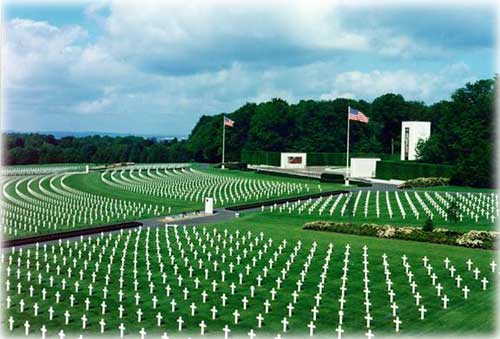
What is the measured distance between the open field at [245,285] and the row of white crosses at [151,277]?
0.05 meters

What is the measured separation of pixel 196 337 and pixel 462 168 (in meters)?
46.7

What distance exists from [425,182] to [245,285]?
39744 millimetres

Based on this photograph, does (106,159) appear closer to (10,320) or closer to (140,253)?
(140,253)

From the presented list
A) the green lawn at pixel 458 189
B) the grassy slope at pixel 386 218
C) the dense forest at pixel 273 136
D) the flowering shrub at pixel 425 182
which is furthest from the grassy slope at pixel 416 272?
the dense forest at pixel 273 136

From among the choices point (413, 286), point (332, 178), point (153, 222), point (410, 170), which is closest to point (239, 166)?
point (332, 178)

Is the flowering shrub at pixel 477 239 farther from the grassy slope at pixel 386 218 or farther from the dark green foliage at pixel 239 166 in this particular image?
the dark green foliage at pixel 239 166

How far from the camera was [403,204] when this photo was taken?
44281mm

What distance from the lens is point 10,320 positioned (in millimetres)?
17156

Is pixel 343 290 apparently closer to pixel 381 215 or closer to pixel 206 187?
pixel 381 215

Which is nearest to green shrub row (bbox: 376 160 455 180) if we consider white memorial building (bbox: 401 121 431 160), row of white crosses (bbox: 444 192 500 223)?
white memorial building (bbox: 401 121 431 160)

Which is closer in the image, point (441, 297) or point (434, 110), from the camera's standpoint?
point (441, 297)

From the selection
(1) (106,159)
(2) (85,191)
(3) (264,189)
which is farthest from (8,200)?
(1) (106,159)

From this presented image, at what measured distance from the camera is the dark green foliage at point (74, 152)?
97.6 meters

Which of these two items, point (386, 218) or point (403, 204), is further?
point (403, 204)
